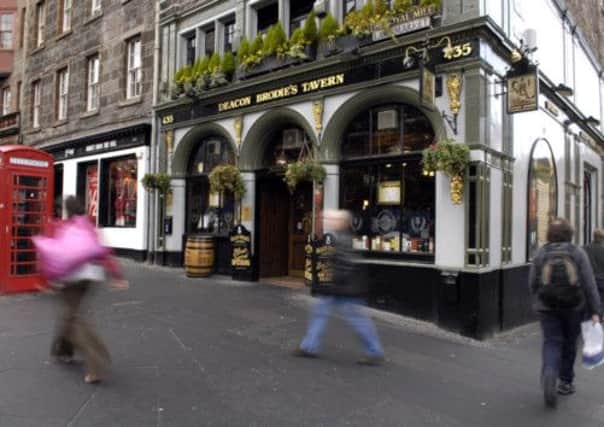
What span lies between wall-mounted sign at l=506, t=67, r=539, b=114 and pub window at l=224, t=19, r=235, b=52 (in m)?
6.99

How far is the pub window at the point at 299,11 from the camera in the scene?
10.9 metres

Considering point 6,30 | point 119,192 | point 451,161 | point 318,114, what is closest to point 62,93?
point 119,192

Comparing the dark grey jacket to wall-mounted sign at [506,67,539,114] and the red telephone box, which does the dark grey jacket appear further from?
the red telephone box

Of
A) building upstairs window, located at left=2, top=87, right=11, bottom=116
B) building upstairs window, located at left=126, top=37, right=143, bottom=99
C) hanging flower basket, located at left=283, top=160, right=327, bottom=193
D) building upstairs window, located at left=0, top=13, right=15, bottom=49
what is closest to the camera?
hanging flower basket, located at left=283, top=160, right=327, bottom=193

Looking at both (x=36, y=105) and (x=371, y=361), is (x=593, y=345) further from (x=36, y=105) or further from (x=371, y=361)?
(x=36, y=105)

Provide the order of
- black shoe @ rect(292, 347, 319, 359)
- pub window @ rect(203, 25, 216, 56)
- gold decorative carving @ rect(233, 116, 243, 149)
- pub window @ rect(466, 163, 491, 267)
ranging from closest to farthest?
black shoe @ rect(292, 347, 319, 359) → pub window @ rect(466, 163, 491, 267) → gold decorative carving @ rect(233, 116, 243, 149) → pub window @ rect(203, 25, 216, 56)

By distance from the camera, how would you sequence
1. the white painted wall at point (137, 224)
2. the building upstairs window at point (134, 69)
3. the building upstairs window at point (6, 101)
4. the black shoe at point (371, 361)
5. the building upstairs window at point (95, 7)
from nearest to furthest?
1. the black shoe at point (371, 361)
2. the white painted wall at point (137, 224)
3. the building upstairs window at point (134, 69)
4. the building upstairs window at point (95, 7)
5. the building upstairs window at point (6, 101)

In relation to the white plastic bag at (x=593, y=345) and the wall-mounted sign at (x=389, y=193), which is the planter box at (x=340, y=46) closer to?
the wall-mounted sign at (x=389, y=193)

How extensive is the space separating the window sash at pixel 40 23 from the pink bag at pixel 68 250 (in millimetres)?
18748

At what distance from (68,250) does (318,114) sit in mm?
6326

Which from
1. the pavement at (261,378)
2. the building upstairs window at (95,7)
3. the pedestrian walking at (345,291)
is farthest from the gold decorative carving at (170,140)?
the pedestrian walking at (345,291)

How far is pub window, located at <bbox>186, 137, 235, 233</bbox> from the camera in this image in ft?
40.3

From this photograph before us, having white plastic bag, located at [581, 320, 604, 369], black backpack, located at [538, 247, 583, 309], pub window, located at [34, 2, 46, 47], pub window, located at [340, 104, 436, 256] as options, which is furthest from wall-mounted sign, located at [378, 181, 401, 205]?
pub window, located at [34, 2, 46, 47]

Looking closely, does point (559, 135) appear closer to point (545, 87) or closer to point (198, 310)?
point (545, 87)
